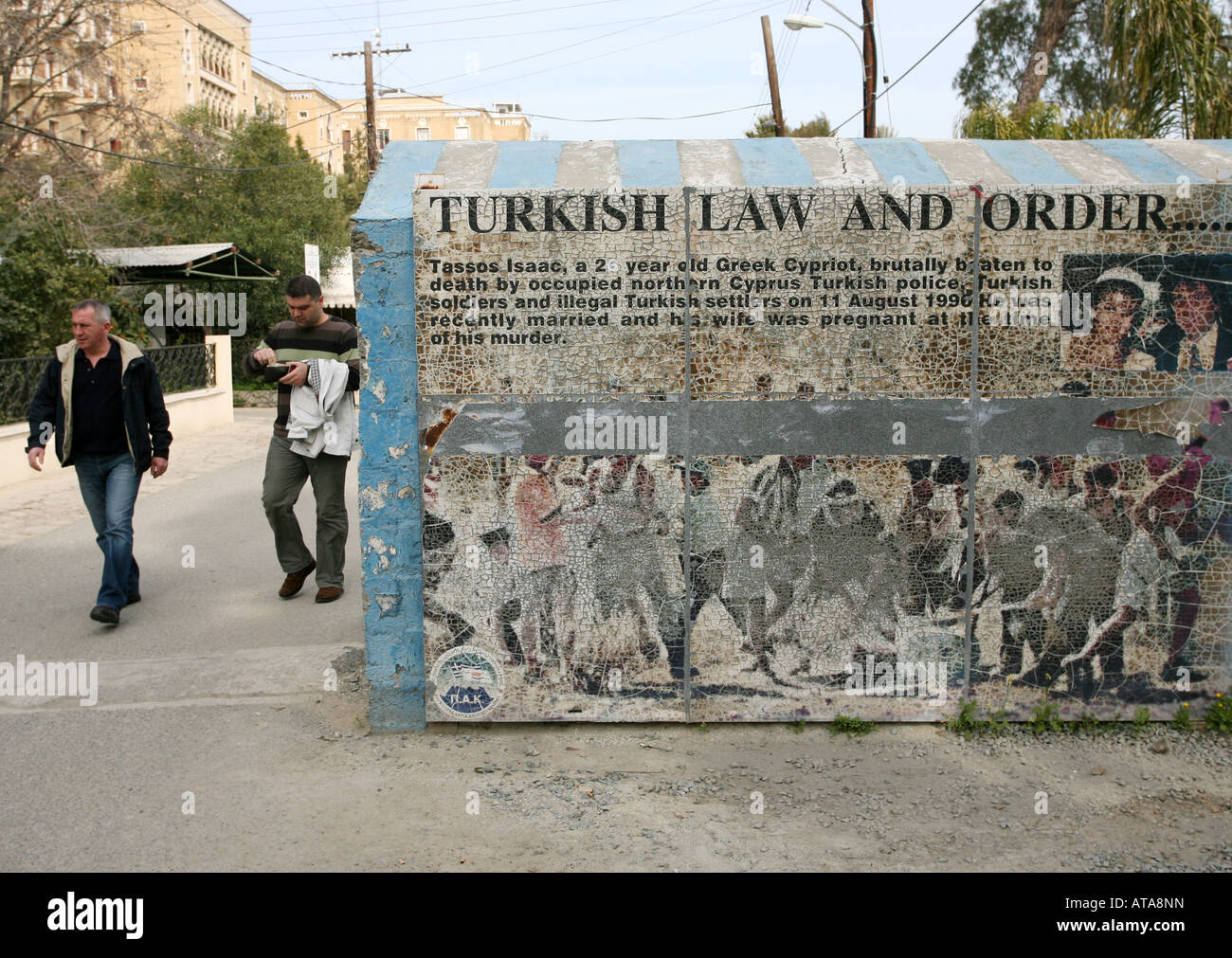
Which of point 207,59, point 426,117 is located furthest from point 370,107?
point 426,117

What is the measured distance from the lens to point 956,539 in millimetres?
4461

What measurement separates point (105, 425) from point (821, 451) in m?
4.26

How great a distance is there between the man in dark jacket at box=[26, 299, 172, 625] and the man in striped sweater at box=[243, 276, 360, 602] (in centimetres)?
65

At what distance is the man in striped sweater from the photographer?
6.27 metres

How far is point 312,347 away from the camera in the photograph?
6.34 metres

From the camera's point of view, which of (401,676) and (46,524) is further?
(46,524)

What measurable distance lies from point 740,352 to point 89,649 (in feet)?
12.9

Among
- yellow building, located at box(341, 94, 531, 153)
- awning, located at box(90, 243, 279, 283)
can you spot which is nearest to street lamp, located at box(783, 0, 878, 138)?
awning, located at box(90, 243, 279, 283)

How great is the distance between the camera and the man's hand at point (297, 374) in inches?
237

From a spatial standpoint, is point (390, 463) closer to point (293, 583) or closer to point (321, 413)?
point (321, 413)

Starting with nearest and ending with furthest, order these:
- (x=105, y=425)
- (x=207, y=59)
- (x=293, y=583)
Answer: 1. (x=105, y=425)
2. (x=293, y=583)
3. (x=207, y=59)

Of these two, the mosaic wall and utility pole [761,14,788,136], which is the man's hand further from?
utility pole [761,14,788,136]

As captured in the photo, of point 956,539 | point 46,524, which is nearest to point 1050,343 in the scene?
point 956,539
